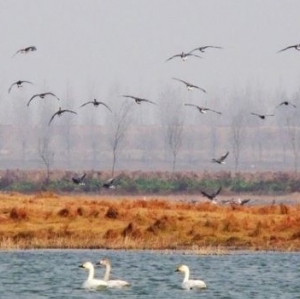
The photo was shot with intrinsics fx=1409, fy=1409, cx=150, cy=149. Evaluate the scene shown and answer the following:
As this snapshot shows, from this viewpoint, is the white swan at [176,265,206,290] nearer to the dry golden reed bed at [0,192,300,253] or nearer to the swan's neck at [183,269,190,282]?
the swan's neck at [183,269,190,282]

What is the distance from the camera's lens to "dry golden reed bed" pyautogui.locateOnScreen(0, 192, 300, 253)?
1833 inches

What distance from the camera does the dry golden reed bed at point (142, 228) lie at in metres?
46.6

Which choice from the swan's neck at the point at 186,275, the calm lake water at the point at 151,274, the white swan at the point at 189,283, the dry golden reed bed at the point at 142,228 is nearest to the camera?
the calm lake water at the point at 151,274

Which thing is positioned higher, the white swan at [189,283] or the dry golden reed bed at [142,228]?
the dry golden reed bed at [142,228]

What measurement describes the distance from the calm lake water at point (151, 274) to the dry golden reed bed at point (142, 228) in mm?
1119

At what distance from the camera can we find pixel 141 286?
3781 cm

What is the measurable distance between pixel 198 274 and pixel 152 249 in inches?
212

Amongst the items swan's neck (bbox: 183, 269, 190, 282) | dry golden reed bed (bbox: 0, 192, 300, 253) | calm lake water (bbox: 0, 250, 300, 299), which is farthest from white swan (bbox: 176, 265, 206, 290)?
dry golden reed bed (bbox: 0, 192, 300, 253)

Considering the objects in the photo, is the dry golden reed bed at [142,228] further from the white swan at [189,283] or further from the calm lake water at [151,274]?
the white swan at [189,283]

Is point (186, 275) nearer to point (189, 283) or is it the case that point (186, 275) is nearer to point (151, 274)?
point (189, 283)

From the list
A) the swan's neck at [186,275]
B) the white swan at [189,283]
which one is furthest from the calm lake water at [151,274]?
the swan's neck at [186,275]

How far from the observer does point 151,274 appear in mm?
40344

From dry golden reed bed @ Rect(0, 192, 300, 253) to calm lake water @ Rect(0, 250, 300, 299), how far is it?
112 centimetres

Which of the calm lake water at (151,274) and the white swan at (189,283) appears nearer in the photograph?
the calm lake water at (151,274)
